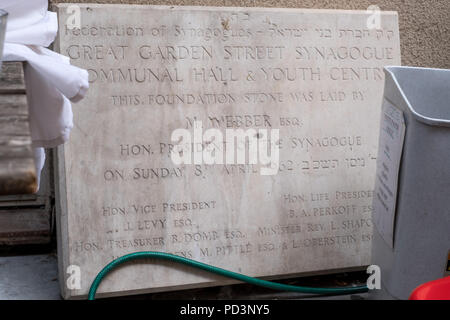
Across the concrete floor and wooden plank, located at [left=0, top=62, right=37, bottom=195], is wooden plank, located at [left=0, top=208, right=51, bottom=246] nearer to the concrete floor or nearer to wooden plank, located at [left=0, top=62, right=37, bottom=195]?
the concrete floor

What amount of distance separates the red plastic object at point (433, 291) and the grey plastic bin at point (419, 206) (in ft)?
2.92

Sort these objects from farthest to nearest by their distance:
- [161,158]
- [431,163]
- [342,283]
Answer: [342,283] → [161,158] → [431,163]

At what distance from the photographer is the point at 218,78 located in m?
2.51

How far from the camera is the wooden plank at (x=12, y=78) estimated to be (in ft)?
2.88

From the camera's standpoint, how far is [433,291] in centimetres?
105

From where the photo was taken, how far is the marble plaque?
2361 mm

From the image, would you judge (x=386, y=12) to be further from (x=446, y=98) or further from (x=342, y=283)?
(x=342, y=283)

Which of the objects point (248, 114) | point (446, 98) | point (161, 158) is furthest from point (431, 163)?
point (161, 158)

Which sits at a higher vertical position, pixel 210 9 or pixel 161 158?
pixel 210 9

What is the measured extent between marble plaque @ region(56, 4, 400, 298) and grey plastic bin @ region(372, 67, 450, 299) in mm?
553

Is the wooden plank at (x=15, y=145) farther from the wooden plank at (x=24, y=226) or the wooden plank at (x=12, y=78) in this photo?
the wooden plank at (x=24, y=226)

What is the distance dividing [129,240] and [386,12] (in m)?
1.60

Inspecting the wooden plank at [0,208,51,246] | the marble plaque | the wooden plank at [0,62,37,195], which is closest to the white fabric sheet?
the wooden plank at [0,62,37,195]

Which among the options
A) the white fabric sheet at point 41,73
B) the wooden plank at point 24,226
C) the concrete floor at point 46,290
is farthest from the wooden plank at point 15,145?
the wooden plank at point 24,226
